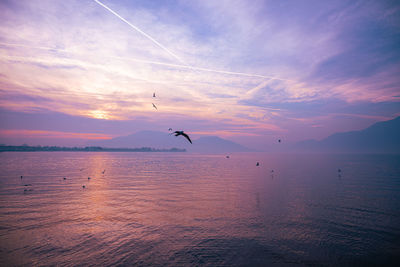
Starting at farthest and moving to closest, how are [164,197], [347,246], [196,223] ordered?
[164,197], [196,223], [347,246]

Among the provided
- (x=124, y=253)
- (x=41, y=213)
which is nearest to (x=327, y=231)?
(x=124, y=253)

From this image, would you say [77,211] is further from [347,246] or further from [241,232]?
[347,246]

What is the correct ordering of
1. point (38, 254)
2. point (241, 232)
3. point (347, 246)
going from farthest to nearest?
point (241, 232)
point (347, 246)
point (38, 254)

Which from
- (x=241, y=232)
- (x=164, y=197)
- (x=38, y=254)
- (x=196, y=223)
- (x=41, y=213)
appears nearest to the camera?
(x=38, y=254)

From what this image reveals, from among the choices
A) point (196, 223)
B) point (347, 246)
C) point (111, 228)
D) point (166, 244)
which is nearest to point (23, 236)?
point (111, 228)

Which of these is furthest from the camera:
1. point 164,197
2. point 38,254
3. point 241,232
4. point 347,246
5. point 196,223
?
point 164,197

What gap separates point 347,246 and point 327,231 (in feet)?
10.6

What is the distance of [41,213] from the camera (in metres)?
27.0

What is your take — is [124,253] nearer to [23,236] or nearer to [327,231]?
[23,236]

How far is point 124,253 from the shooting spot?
17.4 m

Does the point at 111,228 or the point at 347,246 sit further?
the point at 111,228

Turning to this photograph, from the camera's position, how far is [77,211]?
2812cm

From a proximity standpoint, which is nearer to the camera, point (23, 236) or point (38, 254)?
point (38, 254)

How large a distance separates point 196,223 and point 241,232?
5.03m
